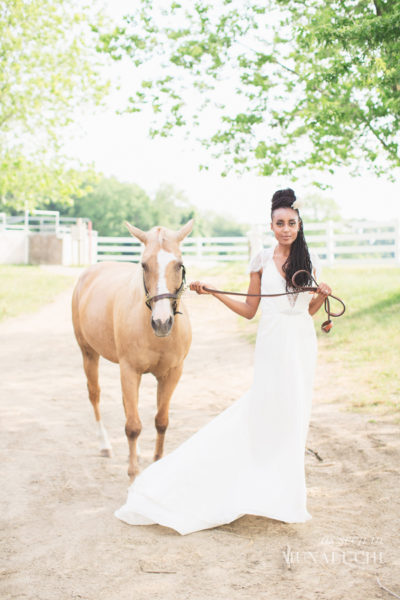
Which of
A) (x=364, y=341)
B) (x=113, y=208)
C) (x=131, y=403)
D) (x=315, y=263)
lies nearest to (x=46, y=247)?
(x=364, y=341)

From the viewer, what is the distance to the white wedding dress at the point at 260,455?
369cm

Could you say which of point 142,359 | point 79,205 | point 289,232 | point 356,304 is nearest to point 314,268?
point 289,232

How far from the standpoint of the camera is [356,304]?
44.2 feet

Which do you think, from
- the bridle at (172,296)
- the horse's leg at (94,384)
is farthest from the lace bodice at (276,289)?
the horse's leg at (94,384)

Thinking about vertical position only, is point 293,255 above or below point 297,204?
below

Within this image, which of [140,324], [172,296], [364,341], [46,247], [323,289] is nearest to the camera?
[323,289]

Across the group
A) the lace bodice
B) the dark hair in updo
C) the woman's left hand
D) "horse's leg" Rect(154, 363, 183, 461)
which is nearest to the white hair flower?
the dark hair in updo

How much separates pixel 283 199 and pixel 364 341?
7134mm

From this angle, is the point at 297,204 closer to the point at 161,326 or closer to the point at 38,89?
the point at 161,326

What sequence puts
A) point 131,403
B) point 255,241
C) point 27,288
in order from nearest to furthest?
point 131,403, point 27,288, point 255,241

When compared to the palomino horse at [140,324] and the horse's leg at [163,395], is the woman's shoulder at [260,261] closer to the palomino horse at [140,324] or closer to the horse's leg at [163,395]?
the palomino horse at [140,324]

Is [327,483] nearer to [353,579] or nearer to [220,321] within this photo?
[353,579]

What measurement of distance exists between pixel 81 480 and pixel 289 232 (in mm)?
2674

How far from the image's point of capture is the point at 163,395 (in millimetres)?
4867
